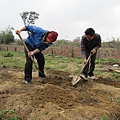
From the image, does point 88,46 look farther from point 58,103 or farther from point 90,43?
point 58,103

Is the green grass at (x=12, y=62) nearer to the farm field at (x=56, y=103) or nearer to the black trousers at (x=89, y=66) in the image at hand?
the black trousers at (x=89, y=66)

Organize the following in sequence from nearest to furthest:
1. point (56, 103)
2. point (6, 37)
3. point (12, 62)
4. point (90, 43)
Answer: point (56, 103)
point (90, 43)
point (12, 62)
point (6, 37)

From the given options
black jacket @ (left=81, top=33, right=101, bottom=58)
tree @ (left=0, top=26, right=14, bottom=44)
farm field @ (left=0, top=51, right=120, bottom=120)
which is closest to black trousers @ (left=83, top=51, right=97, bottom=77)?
black jacket @ (left=81, top=33, right=101, bottom=58)

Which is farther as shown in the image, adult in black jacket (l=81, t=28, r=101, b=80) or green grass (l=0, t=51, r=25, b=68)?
green grass (l=0, t=51, r=25, b=68)

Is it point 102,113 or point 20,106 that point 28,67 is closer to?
point 20,106

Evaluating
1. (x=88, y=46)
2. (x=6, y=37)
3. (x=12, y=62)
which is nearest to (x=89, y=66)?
(x=88, y=46)

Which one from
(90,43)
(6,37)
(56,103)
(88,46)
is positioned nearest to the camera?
(56,103)

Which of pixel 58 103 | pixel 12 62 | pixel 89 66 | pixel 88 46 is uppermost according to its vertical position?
pixel 88 46

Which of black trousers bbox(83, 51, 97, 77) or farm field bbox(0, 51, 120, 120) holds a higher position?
black trousers bbox(83, 51, 97, 77)

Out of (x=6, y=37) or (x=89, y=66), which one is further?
(x=6, y=37)

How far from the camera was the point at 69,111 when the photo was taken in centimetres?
394

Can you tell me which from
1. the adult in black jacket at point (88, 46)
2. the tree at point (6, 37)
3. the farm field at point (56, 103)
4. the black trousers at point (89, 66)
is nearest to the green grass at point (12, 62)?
the black trousers at point (89, 66)

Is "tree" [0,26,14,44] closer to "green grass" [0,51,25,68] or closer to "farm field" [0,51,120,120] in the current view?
"green grass" [0,51,25,68]

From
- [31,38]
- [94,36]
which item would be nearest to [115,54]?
[94,36]
